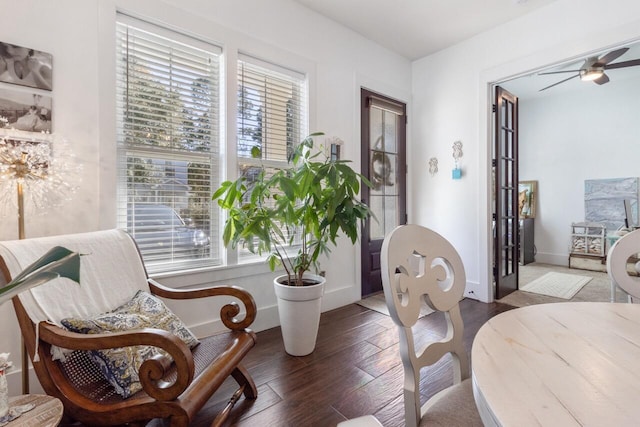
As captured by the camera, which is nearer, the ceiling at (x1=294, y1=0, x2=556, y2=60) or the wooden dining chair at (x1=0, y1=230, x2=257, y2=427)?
the wooden dining chair at (x1=0, y1=230, x2=257, y2=427)

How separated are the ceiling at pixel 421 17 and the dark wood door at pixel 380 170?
2.11ft

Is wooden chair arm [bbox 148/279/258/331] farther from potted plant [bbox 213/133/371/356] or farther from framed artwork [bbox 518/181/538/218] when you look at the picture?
framed artwork [bbox 518/181/538/218]

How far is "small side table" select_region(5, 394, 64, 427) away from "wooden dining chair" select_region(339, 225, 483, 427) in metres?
1.04

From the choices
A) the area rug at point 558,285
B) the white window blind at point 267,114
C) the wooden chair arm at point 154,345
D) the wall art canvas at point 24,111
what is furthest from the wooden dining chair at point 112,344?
the area rug at point 558,285

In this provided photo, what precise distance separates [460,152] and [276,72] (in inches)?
87.3

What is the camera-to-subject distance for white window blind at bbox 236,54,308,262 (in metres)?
2.49

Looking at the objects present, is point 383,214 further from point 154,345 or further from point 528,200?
point 528,200

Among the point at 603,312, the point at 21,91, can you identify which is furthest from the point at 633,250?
the point at 21,91

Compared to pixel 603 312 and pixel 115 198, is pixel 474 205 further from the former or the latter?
pixel 115 198

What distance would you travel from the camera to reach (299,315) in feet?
6.81

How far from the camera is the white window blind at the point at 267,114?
98.0 inches

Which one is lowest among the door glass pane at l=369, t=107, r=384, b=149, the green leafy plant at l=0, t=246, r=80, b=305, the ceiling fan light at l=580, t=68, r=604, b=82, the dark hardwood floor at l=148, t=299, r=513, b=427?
the dark hardwood floor at l=148, t=299, r=513, b=427

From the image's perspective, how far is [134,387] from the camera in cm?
115

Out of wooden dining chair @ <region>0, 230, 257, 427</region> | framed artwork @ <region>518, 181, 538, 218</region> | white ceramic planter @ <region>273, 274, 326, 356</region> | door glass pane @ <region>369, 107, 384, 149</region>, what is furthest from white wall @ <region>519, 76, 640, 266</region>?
wooden dining chair @ <region>0, 230, 257, 427</region>
